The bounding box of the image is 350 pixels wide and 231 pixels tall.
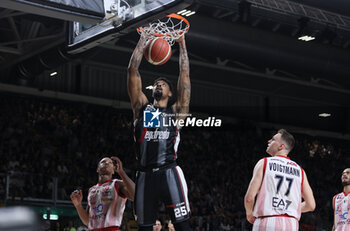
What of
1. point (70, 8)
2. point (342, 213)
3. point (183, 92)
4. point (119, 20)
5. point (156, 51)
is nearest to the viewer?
point (183, 92)

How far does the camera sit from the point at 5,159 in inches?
760

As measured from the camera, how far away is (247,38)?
19406mm

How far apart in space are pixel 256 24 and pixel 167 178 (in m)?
15.6

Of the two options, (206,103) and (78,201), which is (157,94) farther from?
(206,103)

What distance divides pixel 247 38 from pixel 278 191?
1442 cm

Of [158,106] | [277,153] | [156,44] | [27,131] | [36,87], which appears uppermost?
[36,87]

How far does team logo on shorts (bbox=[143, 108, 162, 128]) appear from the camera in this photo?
228 inches

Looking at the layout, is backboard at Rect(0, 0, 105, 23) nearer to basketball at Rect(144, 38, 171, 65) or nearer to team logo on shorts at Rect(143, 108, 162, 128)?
basketball at Rect(144, 38, 171, 65)

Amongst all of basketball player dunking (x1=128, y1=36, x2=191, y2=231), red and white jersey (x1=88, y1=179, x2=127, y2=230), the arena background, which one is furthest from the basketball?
→ the arena background

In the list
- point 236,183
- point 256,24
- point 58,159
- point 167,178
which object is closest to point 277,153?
point 167,178

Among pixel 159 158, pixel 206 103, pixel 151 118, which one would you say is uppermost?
pixel 206 103

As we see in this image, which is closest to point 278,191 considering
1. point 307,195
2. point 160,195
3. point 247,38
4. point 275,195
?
point 275,195

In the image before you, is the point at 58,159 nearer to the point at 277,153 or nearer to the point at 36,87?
the point at 36,87

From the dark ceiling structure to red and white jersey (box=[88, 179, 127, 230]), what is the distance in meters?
10.5
